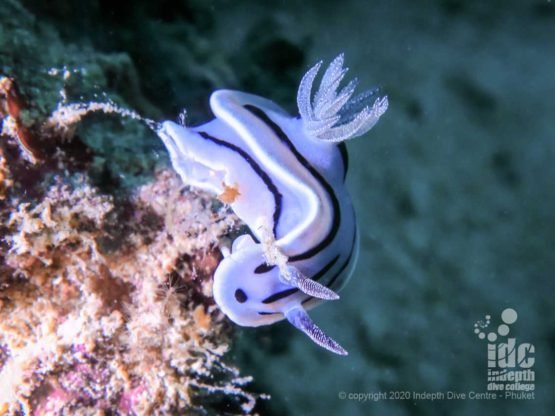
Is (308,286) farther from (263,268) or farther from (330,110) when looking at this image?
(330,110)

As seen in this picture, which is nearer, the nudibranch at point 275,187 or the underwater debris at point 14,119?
the underwater debris at point 14,119

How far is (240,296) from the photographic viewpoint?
9.76ft

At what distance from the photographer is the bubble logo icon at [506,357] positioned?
15.9 feet

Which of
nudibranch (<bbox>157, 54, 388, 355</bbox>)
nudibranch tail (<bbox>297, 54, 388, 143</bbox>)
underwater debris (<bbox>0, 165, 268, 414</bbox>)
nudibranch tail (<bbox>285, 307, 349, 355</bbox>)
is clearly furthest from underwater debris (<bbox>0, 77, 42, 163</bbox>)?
nudibranch tail (<bbox>285, 307, 349, 355</bbox>)

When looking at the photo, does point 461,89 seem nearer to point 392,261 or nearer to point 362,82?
point 362,82

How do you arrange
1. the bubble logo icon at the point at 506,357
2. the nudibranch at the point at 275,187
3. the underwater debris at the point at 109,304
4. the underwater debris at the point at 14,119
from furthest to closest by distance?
the bubble logo icon at the point at 506,357
the nudibranch at the point at 275,187
the underwater debris at the point at 109,304
the underwater debris at the point at 14,119

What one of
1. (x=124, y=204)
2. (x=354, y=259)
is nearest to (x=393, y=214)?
(x=354, y=259)

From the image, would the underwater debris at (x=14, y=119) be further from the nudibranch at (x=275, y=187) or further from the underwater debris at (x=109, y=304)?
the nudibranch at (x=275, y=187)

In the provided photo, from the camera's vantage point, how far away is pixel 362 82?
478 centimetres

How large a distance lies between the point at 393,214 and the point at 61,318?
136 inches

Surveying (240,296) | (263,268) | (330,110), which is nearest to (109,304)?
(240,296)

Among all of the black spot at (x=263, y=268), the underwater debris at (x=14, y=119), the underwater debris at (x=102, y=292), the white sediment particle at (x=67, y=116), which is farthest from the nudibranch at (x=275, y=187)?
the underwater debris at (x=14, y=119)

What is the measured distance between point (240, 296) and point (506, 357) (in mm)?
3493

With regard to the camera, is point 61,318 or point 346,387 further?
point 346,387
